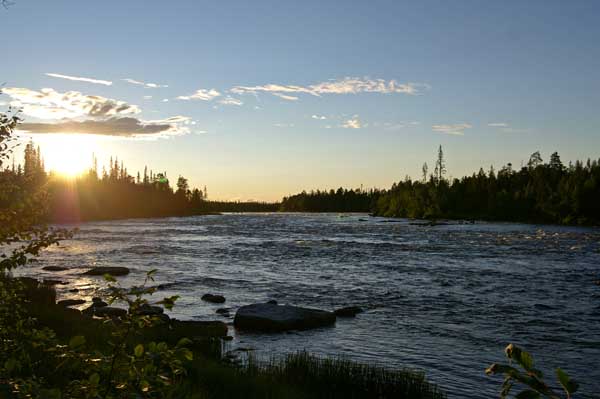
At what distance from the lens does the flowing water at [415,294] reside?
17109 millimetres

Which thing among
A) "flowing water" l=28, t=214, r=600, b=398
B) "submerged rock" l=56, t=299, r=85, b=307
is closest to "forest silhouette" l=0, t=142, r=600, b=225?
"flowing water" l=28, t=214, r=600, b=398

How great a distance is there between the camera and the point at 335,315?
22.3 m

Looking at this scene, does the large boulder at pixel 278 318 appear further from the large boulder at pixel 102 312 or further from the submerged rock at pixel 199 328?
the large boulder at pixel 102 312

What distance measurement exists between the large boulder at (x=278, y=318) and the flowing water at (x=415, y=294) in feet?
2.12

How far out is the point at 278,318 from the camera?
20.3m

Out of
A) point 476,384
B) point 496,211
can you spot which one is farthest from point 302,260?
point 496,211

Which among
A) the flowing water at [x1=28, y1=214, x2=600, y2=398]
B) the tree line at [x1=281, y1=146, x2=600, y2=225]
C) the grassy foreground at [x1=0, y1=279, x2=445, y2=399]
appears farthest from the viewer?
the tree line at [x1=281, y1=146, x2=600, y2=225]

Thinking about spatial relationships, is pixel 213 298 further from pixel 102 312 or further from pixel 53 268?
pixel 53 268

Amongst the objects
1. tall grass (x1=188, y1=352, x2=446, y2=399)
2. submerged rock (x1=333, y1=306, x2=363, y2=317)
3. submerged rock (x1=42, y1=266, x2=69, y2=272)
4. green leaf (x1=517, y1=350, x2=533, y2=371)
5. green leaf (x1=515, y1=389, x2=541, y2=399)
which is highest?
green leaf (x1=517, y1=350, x2=533, y2=371)

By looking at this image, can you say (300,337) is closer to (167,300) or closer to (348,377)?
(348,377)

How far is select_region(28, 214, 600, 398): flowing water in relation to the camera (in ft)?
56.1

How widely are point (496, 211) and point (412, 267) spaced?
111m

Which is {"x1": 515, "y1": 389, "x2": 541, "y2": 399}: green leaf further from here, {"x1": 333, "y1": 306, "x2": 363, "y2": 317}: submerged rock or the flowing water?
{"x1": 333, "y1": 306, "x2": 363, "y2": 317}: submerged rock

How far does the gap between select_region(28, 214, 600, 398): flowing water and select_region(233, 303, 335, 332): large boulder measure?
0.65 metres
